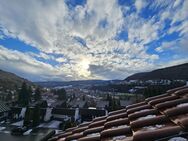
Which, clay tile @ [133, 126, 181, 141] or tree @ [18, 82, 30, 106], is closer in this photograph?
clay tile @ [133, 126, 181, 141]

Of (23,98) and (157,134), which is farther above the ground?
(23,98)

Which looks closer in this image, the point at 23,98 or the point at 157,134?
the point at 157,134

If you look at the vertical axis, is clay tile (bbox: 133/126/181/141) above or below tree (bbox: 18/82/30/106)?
below

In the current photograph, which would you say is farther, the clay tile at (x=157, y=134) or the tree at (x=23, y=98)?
the tree at (x=23, y=98)

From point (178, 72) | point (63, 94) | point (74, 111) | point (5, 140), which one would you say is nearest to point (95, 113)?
point (74, 111)

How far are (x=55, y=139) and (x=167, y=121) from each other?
2.12 meters

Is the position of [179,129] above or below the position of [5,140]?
above

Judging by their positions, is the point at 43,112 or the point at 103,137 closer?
the point at 103,137

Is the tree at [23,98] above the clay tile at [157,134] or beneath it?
above

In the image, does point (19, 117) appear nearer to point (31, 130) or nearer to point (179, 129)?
point (31, 130)

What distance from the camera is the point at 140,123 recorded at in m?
2.13

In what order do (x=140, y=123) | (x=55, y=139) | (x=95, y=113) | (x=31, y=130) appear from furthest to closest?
(x=95, y=113)
(x=31, y=130)
(x=55, y=139)
(x=140, y=123)

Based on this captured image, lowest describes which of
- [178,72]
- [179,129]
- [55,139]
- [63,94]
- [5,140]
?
[5,140]

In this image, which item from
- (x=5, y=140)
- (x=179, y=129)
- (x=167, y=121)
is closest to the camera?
(x=179, y=129)
